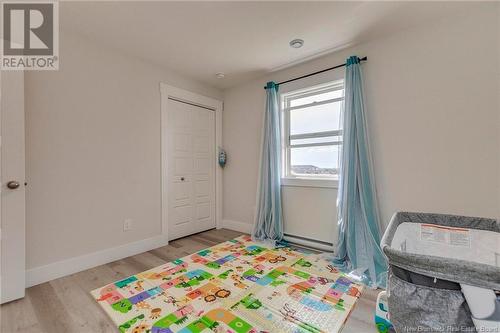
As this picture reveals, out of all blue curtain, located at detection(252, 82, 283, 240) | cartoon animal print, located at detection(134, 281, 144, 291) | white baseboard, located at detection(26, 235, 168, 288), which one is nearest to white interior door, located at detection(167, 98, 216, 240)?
white baseboard, located at detection(26, 235, 168, 288)

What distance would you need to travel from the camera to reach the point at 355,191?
2.33 m

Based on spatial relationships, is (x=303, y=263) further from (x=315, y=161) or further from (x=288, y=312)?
(x=315, y=161)

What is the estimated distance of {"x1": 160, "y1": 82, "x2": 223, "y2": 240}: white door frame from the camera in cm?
297

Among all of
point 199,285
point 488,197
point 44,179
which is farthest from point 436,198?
point 44,179

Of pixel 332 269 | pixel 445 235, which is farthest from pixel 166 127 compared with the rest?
pixel 445 235

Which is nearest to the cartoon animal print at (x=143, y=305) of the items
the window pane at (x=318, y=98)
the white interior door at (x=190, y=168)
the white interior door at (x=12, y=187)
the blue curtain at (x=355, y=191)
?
the white interior door at (x=12, y=187)

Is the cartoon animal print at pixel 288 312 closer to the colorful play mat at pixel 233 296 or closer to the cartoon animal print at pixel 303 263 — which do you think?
the colorful play mat at pixel 233 296

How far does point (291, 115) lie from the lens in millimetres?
3064

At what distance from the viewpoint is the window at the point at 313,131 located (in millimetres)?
2664

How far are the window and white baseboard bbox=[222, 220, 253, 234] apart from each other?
1.07 meters
